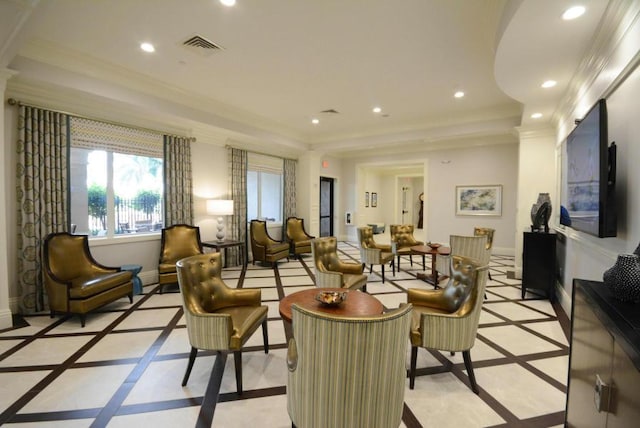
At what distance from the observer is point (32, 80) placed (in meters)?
3.32

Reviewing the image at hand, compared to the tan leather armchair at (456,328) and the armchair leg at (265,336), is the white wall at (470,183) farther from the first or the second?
the armchair leg at (265,336)

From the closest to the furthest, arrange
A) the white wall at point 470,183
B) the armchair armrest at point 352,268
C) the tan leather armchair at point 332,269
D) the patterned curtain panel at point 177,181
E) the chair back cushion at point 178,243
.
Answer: the tan leather armchair at point 332,269 → the armchair armrest at point 352,268 → the chair back cushion at point 178,243 → the patterned curtain panel at point 177,181 → the white wall at point 470,183

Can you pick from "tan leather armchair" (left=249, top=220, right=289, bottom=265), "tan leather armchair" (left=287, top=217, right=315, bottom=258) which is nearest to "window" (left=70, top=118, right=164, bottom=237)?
"tan leather armchair" (left=249, top=220, right=289, bottom=265)

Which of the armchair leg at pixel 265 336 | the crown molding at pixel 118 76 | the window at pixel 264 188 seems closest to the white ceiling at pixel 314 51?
the crown molding at pixel 118 76

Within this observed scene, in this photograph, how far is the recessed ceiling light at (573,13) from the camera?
1919 millimetres

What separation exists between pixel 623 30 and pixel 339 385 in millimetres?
2832

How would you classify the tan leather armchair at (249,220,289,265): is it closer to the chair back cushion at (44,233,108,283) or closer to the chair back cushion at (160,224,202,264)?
the chair back cushion at (160,224,202,264)

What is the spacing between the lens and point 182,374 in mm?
2371

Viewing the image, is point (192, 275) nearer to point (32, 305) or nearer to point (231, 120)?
point (32, 305)

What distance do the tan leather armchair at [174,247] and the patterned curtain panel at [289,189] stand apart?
9.13 feet

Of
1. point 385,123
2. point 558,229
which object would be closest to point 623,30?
point 558,229

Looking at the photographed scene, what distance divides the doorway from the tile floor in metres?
5.86

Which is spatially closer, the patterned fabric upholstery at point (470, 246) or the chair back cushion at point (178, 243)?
the patterned fabric upholstery at point (470, 246)

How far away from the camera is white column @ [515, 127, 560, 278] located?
4949 mm
